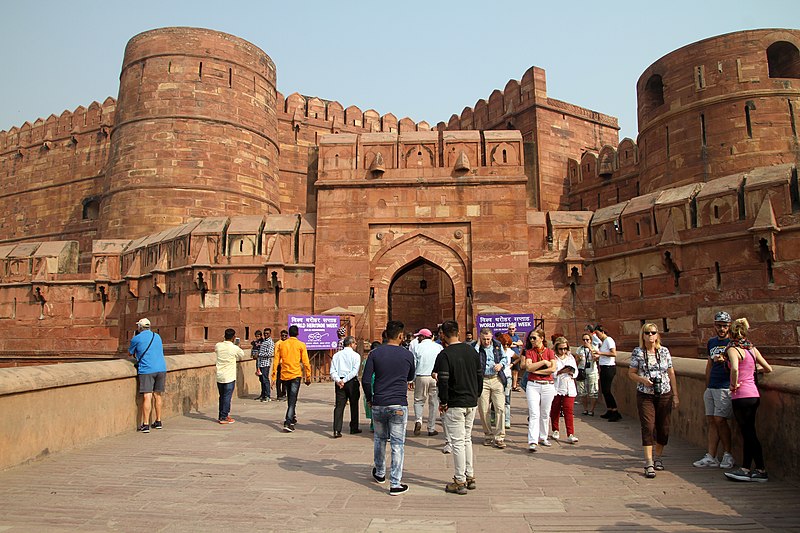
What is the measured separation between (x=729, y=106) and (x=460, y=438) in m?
15.0

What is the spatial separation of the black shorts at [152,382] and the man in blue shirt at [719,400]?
584 centimetres

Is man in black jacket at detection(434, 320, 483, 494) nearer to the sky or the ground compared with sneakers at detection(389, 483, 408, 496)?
nearer to the sky

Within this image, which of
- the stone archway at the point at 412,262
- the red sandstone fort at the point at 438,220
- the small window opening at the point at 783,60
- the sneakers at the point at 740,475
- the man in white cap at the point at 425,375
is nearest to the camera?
the sneakers at the point at 740,475

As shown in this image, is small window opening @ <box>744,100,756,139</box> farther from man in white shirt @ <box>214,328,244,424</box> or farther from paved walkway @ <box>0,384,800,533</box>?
man in white shirt @ <box>214,328,244,424</box>

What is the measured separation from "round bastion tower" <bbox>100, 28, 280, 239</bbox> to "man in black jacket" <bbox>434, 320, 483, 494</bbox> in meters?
18.5

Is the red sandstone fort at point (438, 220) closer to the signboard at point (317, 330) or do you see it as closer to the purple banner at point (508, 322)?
the signboard at point (317, 330)

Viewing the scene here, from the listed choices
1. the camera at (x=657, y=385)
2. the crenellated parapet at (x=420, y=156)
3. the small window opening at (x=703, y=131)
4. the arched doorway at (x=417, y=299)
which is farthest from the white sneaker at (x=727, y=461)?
the arched doorway at (x=417, y=299)

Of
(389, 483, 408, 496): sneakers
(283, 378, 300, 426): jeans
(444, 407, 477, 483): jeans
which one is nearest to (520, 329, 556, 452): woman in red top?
(444, 407, 477, 483): jeans

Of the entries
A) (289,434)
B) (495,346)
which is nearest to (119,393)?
(289,434)

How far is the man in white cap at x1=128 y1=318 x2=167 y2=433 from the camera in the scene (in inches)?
281

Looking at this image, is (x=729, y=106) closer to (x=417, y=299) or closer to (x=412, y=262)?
(x=412, y=262)

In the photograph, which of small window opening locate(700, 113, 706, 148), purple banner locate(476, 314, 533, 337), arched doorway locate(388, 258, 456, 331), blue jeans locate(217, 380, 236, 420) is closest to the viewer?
blue jeans locate(217, 380, 236, 420)

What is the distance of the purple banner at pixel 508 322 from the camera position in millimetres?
12820

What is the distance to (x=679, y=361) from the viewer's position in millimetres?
7000
